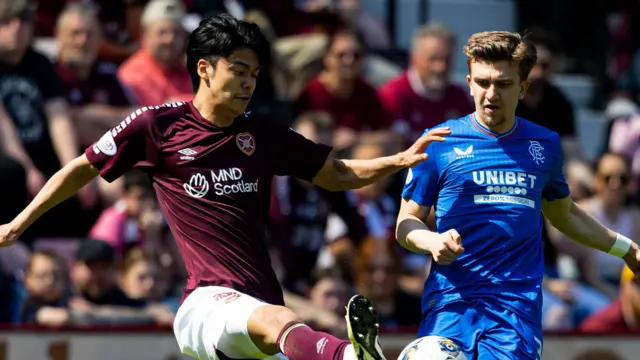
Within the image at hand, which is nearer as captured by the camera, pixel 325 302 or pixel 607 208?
pixel 325 302

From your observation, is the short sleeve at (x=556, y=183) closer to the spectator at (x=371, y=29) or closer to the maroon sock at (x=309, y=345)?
the maroon sock at (x=309, y=345)

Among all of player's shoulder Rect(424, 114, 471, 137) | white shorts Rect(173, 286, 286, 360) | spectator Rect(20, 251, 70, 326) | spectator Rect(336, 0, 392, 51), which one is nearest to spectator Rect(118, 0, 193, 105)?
spectator Rect(20, 251, 70, 326)

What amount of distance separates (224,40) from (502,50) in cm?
143

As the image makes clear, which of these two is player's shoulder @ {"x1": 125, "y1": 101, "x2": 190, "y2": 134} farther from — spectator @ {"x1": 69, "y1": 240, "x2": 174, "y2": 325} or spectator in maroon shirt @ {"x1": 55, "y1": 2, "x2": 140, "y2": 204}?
spectator in maroon shirt @ {"x1": 55, "y1": 2, "x2": 140, "y2": 204}

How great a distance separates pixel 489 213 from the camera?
6488mm

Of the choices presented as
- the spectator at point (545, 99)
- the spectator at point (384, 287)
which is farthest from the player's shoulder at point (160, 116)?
the spectator at point (545, 99)

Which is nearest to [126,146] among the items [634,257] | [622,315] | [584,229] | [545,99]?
[584,229]

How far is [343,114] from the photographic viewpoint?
11.5 m

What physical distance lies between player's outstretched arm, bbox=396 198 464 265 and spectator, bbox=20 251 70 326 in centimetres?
378

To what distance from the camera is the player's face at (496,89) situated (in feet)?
21.1

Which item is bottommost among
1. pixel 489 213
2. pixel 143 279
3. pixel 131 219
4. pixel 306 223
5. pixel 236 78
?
pixel 143 279

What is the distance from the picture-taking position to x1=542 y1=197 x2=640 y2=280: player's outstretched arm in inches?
270

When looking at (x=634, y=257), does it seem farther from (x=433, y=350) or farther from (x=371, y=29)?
(x=371, y=29)

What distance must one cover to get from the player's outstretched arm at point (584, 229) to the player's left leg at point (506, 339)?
2.23ft
